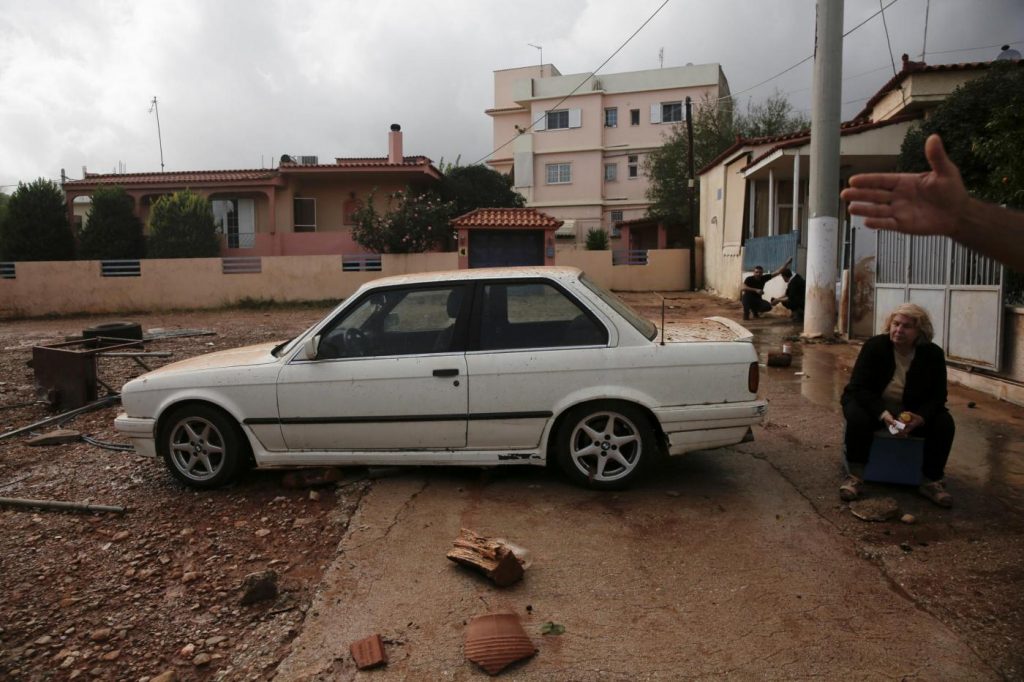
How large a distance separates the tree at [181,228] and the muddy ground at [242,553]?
20465 mm

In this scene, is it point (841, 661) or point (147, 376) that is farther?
point (147, 376)

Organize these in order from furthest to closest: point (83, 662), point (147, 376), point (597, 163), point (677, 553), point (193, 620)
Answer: point (597, 163)
point (147, 376)
point (677, 553)
point (193, 620)
point (83, 662)

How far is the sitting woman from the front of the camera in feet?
15.2

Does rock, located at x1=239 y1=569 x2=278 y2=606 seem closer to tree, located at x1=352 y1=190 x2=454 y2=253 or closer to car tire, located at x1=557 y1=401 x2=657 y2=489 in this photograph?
car tire, located at x1=557 y1=401 x2=657 y2=489

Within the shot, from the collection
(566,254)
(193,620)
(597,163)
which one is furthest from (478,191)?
(193,620)

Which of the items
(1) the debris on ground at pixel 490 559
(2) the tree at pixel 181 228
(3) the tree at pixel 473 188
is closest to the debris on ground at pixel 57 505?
(1) the debris on ground at pixel 490 559

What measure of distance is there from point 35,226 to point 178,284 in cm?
662

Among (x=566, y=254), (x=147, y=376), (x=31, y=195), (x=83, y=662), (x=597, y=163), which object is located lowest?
(x=83, y=662)

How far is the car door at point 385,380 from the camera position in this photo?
4910 millimetres

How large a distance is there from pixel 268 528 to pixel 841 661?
3.25m

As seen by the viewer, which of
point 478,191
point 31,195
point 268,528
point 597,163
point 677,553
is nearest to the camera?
point 677,553

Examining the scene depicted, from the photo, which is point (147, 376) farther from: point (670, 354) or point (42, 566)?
point (670, 354)

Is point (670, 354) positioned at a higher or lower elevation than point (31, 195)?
lower

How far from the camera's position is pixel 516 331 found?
197 inches
